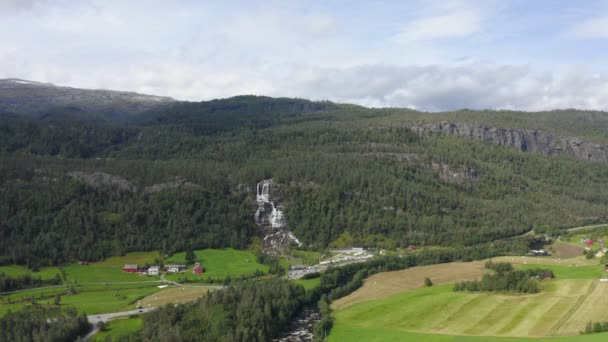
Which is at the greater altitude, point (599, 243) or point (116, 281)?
point (599, 243)

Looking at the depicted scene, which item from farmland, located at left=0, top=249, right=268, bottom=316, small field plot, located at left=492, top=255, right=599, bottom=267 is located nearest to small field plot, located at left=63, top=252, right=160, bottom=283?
farmland, located at left=0, top=249, right=268, bottom=316

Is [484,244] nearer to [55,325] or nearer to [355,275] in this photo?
[355,275]

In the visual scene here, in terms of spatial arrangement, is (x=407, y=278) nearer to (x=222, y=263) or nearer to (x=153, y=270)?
(x=222, y=263)

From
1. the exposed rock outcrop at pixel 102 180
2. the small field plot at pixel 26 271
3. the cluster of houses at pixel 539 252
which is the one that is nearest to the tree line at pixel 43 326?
the small field plot at pixel 26 271

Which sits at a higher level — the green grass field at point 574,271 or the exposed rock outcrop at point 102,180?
the exposed rock outcrop at point 102,180

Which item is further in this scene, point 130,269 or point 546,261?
point 130,269

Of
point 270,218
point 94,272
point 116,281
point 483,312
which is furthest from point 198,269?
point 483,312

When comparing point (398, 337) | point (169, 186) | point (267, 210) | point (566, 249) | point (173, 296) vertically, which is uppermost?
point (169, 186)

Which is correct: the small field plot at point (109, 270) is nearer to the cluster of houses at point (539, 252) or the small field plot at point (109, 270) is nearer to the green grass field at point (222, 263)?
the green grass field at point (222, 263)
